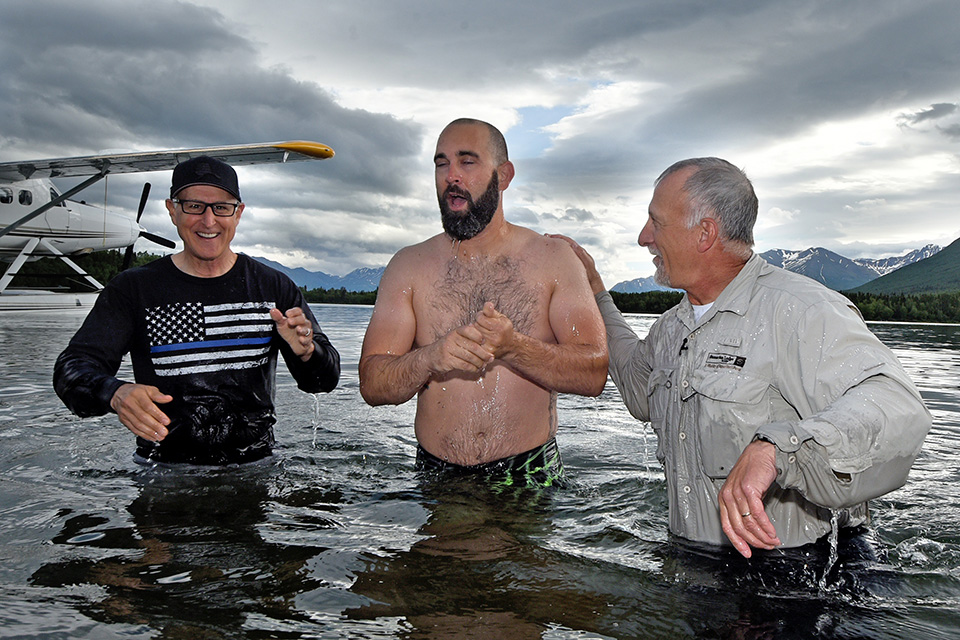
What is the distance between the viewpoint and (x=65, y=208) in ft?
103

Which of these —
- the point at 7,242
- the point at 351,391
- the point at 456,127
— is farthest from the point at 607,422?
the point at 7,242

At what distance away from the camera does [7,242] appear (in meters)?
29.6

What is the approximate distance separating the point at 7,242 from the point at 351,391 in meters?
27.2

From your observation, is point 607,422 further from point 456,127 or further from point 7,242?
point 7,242

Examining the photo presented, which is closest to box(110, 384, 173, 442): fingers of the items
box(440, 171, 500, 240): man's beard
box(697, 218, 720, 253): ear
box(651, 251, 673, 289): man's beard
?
box(440, 171, 500, 240): man's beard

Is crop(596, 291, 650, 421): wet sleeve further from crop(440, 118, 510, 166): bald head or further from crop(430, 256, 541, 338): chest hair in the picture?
crop(440, 118, 510, 166): bald head

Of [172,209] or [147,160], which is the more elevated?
[147,160]

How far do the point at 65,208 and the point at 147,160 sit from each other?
25.8 feet

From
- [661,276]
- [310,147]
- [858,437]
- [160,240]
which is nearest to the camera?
[858,437]

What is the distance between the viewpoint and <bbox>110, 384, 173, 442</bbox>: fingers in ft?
11.1

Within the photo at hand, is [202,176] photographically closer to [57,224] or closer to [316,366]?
[316,366]

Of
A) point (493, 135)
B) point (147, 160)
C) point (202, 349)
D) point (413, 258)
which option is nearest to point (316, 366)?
point (202, 349)

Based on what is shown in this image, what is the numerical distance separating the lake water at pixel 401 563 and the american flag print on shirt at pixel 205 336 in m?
0.77

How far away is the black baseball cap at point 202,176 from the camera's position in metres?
4.34
